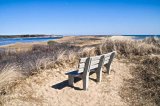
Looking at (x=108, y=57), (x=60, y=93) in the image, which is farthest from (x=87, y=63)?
(x=108, y=57)

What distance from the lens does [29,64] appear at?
296 inches

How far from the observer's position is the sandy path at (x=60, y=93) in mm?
5627

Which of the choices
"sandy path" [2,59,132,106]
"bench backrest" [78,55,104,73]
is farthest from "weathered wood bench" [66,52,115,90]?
"sandy path" [2,59,132,106]

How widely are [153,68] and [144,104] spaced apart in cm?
267

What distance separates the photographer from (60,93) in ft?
20.2

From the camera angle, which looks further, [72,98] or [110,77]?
[110,77]

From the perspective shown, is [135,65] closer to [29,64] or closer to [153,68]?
[153,68]

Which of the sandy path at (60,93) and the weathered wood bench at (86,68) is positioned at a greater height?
the weathered wood bench at (86,68)

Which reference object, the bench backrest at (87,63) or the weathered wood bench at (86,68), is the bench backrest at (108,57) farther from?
the bench backrest at (87,63)

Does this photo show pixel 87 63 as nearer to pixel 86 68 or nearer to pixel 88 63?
pixel 88 63


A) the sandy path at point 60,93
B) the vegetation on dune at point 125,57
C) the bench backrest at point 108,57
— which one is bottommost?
the sandy path at point 60,93

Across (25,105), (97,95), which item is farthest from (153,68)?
(25,105)

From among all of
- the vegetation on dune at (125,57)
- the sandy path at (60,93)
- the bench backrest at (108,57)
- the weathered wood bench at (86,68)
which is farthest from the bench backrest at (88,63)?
the vegetation on dune at (125,57)

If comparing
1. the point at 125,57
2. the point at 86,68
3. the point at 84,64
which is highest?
the point at 84,64
